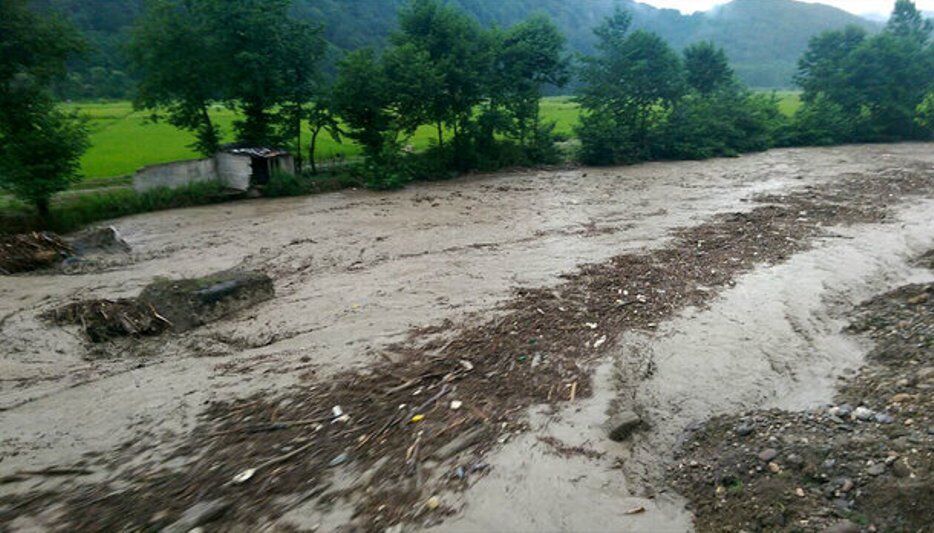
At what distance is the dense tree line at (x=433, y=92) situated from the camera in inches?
484

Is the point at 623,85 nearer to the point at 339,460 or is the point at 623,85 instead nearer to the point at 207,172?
the point at 207,172

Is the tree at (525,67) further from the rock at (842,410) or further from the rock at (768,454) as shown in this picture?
the rock at (768,454)

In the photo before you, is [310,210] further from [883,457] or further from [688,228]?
[883,457]

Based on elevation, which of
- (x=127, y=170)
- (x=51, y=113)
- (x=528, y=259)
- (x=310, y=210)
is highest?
(x=51, y=113)

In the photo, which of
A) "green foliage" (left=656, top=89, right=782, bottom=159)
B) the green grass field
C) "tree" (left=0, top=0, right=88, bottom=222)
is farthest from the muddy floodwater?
"green foliage" (left=656, top=89, right=782, bottom=159)

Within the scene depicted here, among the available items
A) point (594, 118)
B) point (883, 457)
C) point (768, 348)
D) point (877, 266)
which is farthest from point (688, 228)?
point (594, 118)

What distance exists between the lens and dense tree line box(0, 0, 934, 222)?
1228cm

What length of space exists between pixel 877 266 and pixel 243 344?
31.9 ft

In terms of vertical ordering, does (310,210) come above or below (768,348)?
above

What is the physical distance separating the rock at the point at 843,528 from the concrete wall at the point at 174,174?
16.2 m

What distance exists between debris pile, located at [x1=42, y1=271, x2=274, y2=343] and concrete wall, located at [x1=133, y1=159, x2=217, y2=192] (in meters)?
8.08

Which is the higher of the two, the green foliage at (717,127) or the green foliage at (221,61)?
the green foliage at (221,61)

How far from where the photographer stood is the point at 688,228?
1196 centimetres

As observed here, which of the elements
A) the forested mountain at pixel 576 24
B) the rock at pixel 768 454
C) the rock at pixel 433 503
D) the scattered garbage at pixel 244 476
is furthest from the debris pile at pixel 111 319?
the forested mountain at pixel 576 24
